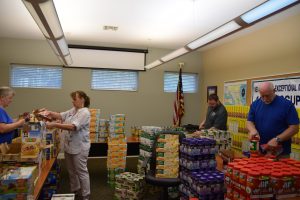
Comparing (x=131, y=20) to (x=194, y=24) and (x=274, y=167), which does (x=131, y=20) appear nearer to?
(x=194, y=24)

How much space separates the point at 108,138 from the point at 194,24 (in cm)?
278

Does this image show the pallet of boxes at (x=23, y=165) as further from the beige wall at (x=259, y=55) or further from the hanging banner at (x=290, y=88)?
the beige wall at (x=259, y=55)

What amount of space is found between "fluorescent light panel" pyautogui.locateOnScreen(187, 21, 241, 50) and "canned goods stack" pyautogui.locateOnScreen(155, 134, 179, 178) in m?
1.33

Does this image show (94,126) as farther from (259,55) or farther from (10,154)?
(259,55)

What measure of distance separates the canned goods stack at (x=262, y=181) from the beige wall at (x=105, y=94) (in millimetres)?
5218

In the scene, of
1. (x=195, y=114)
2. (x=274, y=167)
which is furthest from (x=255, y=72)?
(x=274, y=167)

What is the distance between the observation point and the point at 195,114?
7258mm

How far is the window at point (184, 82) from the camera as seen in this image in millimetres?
7105

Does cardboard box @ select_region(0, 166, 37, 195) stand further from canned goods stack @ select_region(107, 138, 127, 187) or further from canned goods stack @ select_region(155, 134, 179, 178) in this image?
canned goods stack @ select_region(107, 138, 127, 187)

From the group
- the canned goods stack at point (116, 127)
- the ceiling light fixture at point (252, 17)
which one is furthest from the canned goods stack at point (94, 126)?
the ceiling light fixture at point (252, 17)

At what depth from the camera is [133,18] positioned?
436 cm

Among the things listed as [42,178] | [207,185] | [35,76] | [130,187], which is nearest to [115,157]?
[130,187]

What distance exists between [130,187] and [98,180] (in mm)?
1270

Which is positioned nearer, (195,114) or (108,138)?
(108,138)
